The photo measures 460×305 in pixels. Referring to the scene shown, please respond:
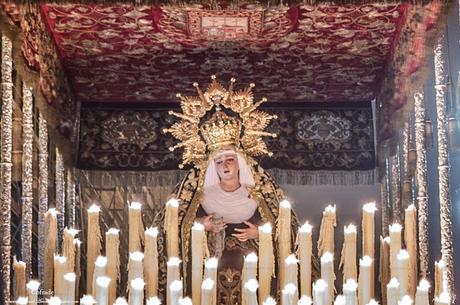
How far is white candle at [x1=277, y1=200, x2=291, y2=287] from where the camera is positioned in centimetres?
531

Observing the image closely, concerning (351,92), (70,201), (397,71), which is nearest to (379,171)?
(351,92)

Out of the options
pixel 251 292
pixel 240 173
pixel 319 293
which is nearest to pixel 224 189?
pixel 240 173

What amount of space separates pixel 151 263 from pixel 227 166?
2.71 ft

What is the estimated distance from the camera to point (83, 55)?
5898 mm

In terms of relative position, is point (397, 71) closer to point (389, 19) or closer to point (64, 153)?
point (389, 19)

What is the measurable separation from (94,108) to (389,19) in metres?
2.20

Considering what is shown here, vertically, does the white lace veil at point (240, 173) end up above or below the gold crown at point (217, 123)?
below

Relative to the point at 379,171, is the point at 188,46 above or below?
above

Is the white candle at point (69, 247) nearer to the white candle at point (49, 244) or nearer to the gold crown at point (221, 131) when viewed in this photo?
the white candle at point (49, 244)

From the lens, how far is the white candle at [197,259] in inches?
199

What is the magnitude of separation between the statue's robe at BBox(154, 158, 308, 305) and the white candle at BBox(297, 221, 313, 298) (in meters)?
0.48

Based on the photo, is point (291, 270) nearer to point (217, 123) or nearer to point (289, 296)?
point (289, 296)

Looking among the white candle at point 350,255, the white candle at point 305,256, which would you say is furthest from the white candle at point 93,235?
the white candle at point 350,255

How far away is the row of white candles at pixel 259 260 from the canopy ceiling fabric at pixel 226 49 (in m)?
0.97
